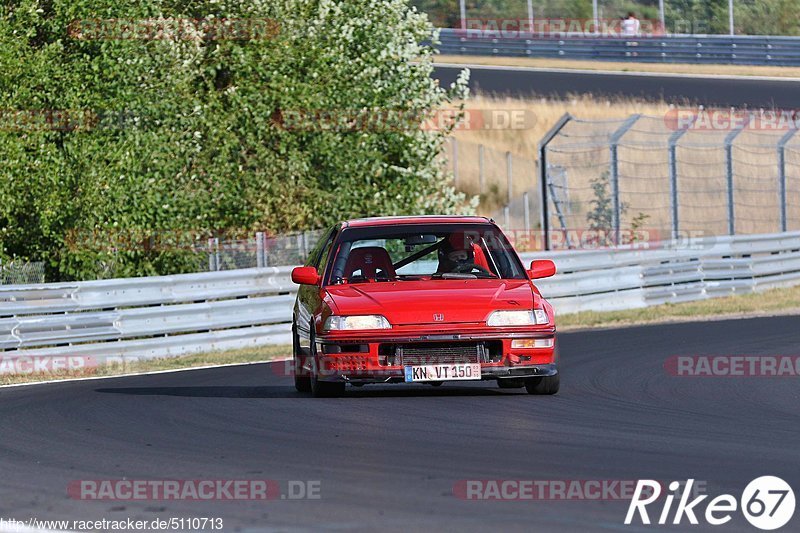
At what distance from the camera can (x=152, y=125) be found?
2322 cm

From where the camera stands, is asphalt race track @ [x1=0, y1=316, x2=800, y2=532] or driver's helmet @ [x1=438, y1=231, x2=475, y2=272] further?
driver's helmet @ [x1=438, y1=231, x2=475, y2=272]

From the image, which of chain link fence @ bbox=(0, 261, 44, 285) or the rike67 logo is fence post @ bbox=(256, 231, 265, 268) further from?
the rike67 logo

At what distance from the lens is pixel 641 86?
1801 inches

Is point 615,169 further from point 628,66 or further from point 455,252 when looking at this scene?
point 628,66

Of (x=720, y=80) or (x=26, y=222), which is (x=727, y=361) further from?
(x=720, y=80)

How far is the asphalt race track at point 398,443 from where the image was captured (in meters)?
6.89

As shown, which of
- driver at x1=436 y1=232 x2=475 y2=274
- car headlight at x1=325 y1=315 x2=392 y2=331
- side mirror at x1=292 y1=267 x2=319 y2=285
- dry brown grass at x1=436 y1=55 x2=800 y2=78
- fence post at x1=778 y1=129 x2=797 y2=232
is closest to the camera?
car headlight at x1=325 y1=315 x2=392 y2=331

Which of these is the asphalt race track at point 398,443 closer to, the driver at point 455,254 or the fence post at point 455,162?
the driver at point 455,254

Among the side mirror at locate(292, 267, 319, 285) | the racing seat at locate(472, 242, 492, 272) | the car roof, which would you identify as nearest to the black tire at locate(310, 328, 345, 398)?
the side mirror at locate(292, 267, 319, 285)

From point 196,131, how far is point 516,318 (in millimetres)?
13550

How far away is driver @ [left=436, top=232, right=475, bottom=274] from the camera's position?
12578mm

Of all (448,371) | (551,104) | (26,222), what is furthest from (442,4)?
(448,371)

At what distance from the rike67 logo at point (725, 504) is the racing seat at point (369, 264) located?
530 centimetres

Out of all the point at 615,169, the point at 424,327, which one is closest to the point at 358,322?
the point at 424,327
